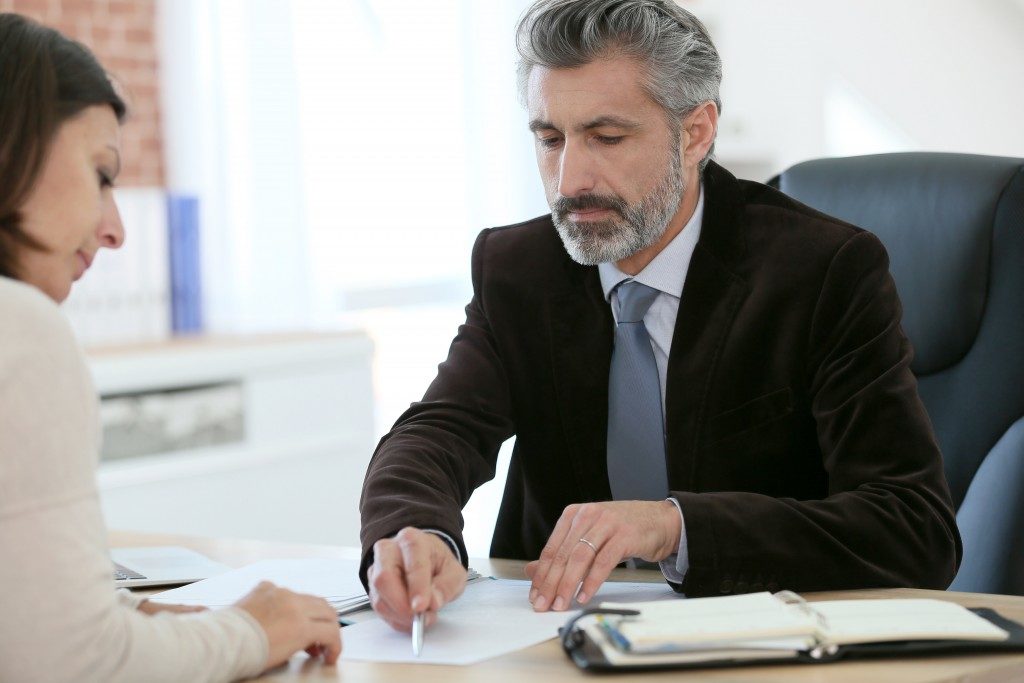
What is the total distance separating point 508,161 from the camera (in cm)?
365

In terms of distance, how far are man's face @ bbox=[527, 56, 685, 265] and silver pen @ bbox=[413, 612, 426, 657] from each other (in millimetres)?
682

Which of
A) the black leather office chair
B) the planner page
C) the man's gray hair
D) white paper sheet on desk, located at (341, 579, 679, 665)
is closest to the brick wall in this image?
the man's gray hair

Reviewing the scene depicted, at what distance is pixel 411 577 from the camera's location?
1.25 m

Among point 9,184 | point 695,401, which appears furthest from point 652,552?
point 9,184

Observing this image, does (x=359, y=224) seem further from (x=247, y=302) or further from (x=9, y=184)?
(x=9, y=184)

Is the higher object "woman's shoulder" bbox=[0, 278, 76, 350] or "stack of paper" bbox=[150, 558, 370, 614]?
"woman's shoulder" bbox=[0, 278, 76, 350]

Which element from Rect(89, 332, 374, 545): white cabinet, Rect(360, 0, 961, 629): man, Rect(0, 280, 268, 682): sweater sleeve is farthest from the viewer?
Rect(89, 332, 374, 545): white cabinet

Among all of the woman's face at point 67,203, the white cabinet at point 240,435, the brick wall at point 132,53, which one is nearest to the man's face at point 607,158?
the woman's face at point 67,203

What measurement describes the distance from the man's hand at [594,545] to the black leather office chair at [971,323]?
22.0 inches

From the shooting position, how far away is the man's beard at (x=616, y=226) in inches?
67.7

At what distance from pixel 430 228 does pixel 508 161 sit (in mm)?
311

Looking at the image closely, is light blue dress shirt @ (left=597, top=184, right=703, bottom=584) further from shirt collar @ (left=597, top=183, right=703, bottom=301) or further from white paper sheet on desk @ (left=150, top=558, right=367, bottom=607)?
white paper sheet on desk @ (left=150, top=558, right=367, bottom=607)

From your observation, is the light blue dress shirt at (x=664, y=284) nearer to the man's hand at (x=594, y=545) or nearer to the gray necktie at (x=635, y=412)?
the gray necktie at (x=635, y=412)

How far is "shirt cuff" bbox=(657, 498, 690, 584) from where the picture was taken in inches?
52.5
